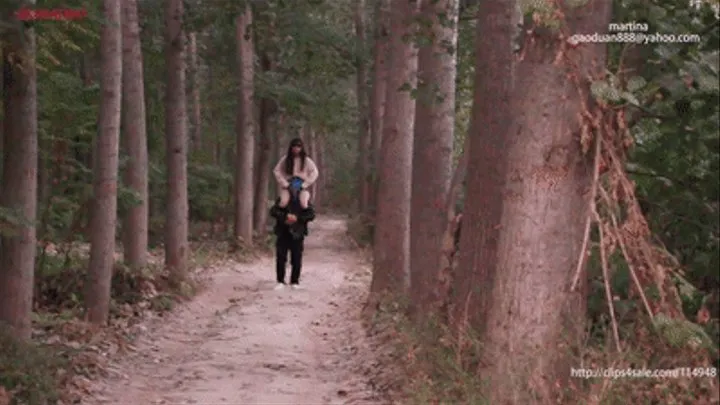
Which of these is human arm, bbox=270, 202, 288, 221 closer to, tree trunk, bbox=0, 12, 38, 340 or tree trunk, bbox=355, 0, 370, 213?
tree trunk, bbox=0, 12, 38, 340

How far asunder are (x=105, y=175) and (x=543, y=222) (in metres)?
7.64

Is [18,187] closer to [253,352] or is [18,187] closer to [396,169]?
[253,352]

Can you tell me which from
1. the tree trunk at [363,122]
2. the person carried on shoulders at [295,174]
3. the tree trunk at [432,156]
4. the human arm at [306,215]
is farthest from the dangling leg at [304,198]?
the tree trunk at [363,122]

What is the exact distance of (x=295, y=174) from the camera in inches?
625

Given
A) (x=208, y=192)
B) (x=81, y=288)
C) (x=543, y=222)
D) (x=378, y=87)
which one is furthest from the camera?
(x=208, y=192)

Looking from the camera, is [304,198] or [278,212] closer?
[304,198]

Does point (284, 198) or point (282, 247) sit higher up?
point (284, 198)

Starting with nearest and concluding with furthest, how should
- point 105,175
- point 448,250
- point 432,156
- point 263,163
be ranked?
point 448,250, point 432,156, point 105,175, point 263,163

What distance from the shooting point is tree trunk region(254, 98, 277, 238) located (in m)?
28.7

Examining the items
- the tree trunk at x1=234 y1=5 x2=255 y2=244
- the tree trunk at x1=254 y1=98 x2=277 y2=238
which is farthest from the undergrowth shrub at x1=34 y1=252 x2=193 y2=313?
the tree trunk at x1=254 y1=98 x2=277 y2=238

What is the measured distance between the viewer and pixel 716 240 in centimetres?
559

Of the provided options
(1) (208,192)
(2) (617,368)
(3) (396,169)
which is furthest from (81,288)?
(1) (208,192)

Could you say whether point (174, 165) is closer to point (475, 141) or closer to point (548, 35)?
point (475, 141)

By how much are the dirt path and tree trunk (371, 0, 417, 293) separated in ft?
2.54
